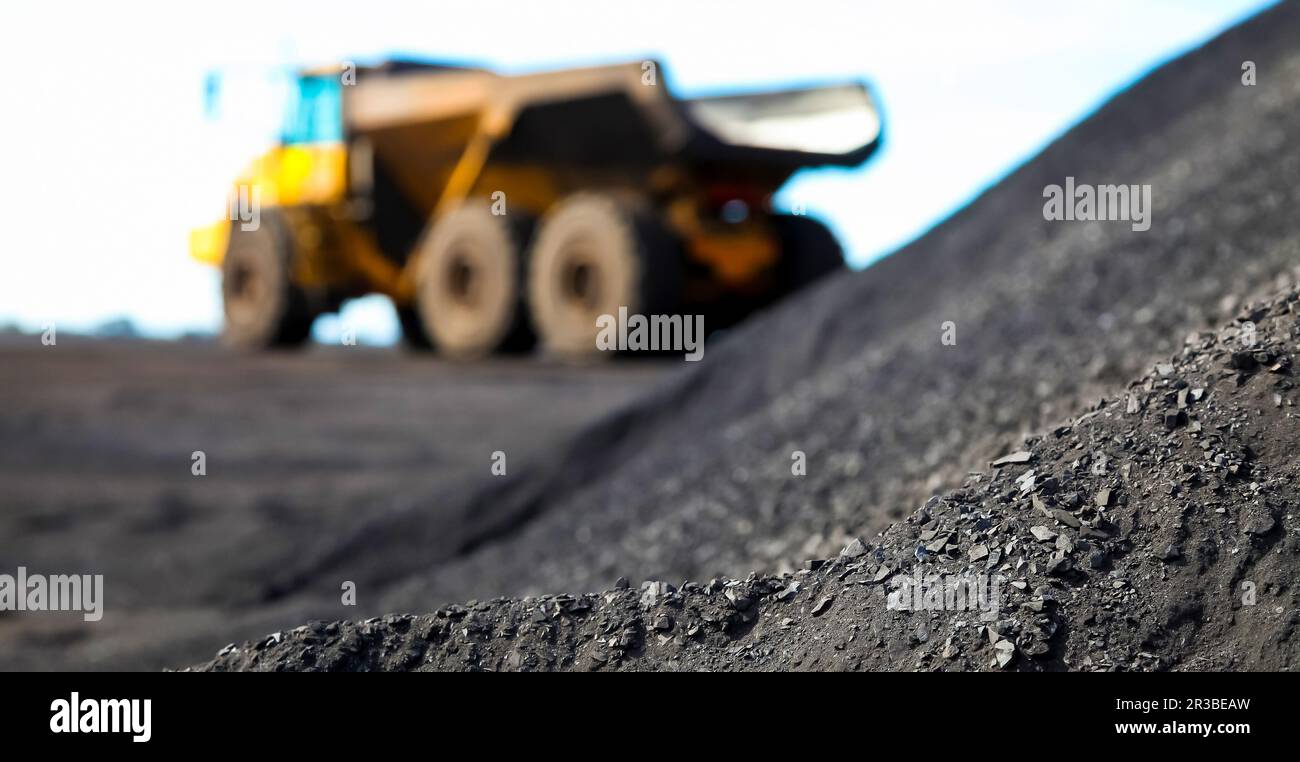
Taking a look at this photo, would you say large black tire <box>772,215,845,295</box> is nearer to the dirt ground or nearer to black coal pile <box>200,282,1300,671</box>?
the dirt ground

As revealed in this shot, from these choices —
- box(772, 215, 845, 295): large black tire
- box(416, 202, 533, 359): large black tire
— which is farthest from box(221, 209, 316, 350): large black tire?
box(772, 215, 845, 295): large black tire

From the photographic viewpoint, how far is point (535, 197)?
34.9 ft

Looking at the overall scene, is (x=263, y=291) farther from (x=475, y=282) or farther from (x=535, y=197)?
(x=535, y=197)

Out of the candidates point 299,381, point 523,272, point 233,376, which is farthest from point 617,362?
point 233,376

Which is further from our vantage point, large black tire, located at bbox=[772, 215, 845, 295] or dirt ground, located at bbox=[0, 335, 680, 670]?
large black tire, located at bbox=[772, 215, 845, 295]

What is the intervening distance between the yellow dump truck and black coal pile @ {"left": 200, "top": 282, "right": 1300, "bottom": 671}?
617 centimetres

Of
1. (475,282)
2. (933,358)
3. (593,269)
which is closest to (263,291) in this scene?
(475,282)

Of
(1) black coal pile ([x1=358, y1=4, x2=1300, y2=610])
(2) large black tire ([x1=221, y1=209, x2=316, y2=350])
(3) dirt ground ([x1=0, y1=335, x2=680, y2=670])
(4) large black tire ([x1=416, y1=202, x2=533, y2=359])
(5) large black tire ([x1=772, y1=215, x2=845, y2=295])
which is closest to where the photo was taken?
(1) black coal pile ([x1=358, y1=4, x2=1300, y2=610])

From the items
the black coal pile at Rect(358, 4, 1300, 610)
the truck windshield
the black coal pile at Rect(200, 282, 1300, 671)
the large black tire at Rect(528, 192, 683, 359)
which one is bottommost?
the black coal pile at Rect(200, 282, 1300, 671)

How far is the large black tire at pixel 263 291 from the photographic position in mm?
12086

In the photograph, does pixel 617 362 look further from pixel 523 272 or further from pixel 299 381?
pixel 299 381

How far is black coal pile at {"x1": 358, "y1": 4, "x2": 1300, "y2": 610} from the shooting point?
187 inches

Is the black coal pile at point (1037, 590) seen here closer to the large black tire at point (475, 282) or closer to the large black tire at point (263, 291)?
the large black tire at point (475, 282)

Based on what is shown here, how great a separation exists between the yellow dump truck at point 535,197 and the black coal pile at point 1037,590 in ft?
20.2
